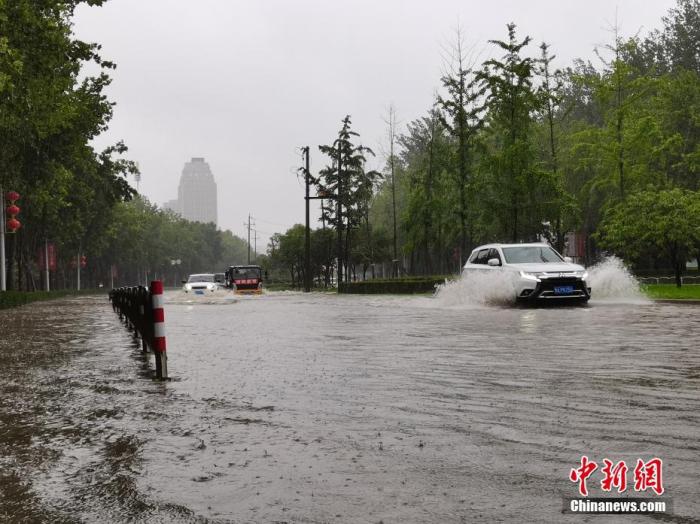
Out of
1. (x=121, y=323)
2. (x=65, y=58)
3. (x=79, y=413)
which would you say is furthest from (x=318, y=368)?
(x=65, y=58)

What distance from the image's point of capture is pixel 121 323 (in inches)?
747

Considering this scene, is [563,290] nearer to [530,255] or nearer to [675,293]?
[530,255]

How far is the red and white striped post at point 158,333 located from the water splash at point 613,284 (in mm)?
16709

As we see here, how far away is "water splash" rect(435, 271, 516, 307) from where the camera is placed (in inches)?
814

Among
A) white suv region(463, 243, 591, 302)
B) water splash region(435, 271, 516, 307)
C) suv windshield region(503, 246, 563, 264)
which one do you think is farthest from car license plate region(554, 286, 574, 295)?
suv windshield region(503, 246, 563, 264)

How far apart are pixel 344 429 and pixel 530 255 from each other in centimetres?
1676

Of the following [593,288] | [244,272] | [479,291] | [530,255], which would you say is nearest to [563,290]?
[530,255]

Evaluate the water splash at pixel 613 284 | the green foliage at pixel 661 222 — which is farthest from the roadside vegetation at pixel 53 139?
the green foliage at pixel 661 222

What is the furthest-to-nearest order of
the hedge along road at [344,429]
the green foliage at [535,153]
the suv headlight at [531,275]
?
1. the green foliage at [535,153]
2. the suv headlight at [531,275]
3. the hedge along road at [344,429]

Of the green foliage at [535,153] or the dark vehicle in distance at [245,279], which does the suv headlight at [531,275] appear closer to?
the green foliage at [535,153]

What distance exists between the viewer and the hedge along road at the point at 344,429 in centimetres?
375

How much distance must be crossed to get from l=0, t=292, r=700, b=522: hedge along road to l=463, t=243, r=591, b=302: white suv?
8274mm

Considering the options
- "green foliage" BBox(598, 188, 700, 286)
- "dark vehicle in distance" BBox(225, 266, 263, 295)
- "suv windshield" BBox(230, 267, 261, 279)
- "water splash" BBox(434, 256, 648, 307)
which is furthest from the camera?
"suv windshield" BBox(230, 267, 261, 279)

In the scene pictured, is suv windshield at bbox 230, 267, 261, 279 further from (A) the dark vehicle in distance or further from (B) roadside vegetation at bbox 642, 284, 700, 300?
(B) roadside vegetation at bbox 642, 284, 700, 300
